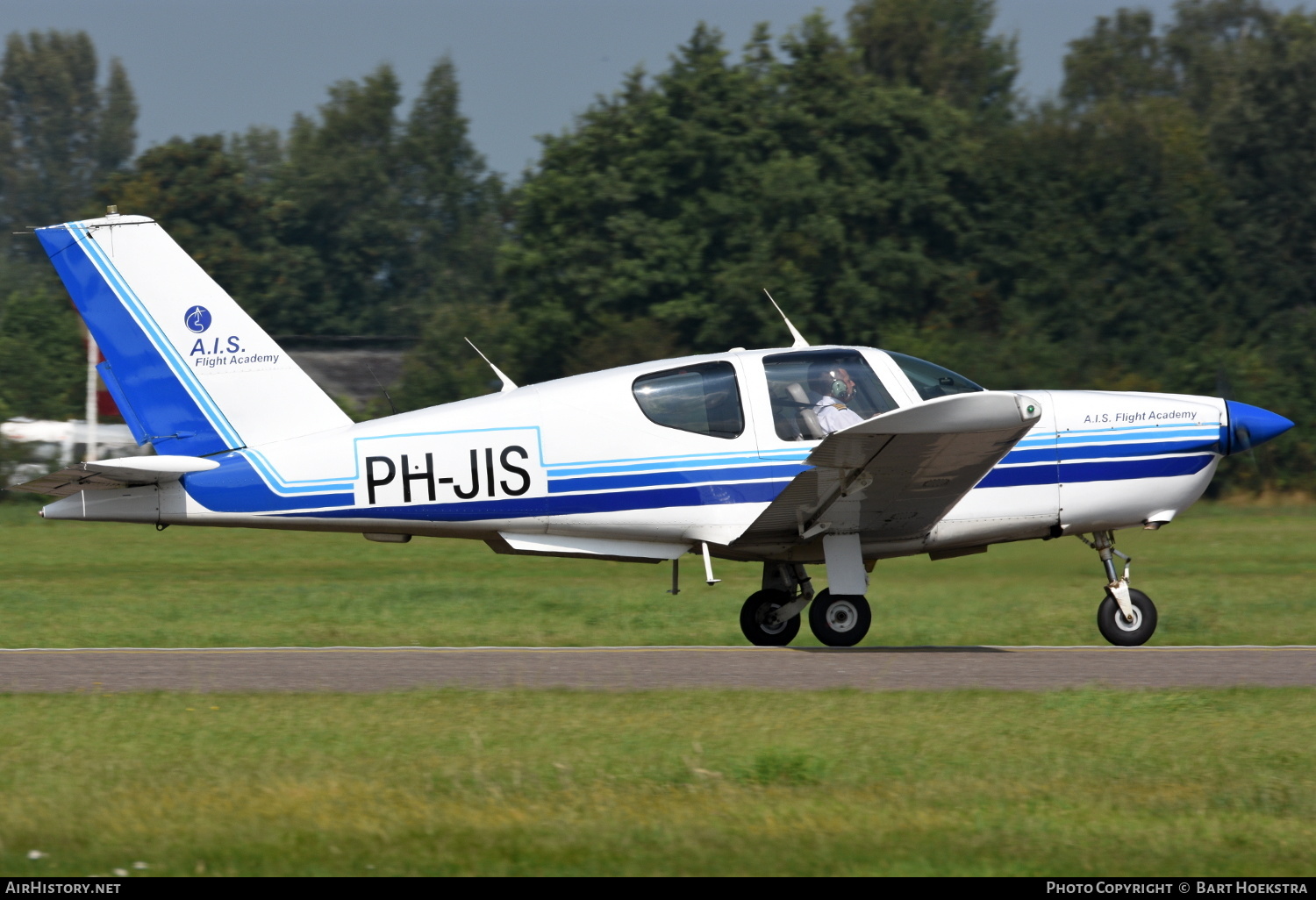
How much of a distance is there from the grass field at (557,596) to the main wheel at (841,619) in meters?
0.89

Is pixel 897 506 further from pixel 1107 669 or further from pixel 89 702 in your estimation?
pixel 89 702

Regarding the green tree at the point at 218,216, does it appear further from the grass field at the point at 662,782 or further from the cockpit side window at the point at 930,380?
the grass field at the point at 662,782

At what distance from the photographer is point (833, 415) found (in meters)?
11.3

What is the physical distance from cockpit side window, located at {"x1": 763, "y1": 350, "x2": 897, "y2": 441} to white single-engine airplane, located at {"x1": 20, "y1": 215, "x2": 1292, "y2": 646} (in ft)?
0.05

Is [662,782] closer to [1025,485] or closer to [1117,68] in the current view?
[1025,485]

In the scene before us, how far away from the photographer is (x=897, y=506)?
1120 cm

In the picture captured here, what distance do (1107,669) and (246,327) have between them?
21.5 feet

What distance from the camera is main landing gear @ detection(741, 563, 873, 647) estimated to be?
11.5 meters

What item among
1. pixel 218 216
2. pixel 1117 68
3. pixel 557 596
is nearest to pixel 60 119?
pixel 218 216

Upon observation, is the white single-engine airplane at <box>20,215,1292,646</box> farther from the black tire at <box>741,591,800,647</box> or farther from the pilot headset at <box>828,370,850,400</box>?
the black tire at <box>741,591,800,647</box>

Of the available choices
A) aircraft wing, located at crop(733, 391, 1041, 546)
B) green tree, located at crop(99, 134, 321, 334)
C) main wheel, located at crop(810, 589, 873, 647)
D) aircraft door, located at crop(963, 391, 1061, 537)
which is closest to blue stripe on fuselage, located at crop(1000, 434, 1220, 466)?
aircraft door, located at crop(963, 391, 1061, 537)

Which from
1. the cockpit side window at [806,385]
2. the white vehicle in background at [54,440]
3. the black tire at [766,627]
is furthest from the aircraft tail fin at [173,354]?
the white vehicle in background at [54,440]

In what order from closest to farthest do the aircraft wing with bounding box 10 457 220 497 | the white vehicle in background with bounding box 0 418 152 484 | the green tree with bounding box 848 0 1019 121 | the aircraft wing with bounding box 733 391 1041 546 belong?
the aircraft wing with bounding box 733 391 1041 546
the aircraft wing with bounding box 10 457 220 497
the white vehicle in background with bounding box 0 418 152 484
the green tree with bounding box 848 0 1019 121

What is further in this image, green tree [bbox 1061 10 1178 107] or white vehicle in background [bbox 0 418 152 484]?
green tree [bbox 1061 10 1178 107]
